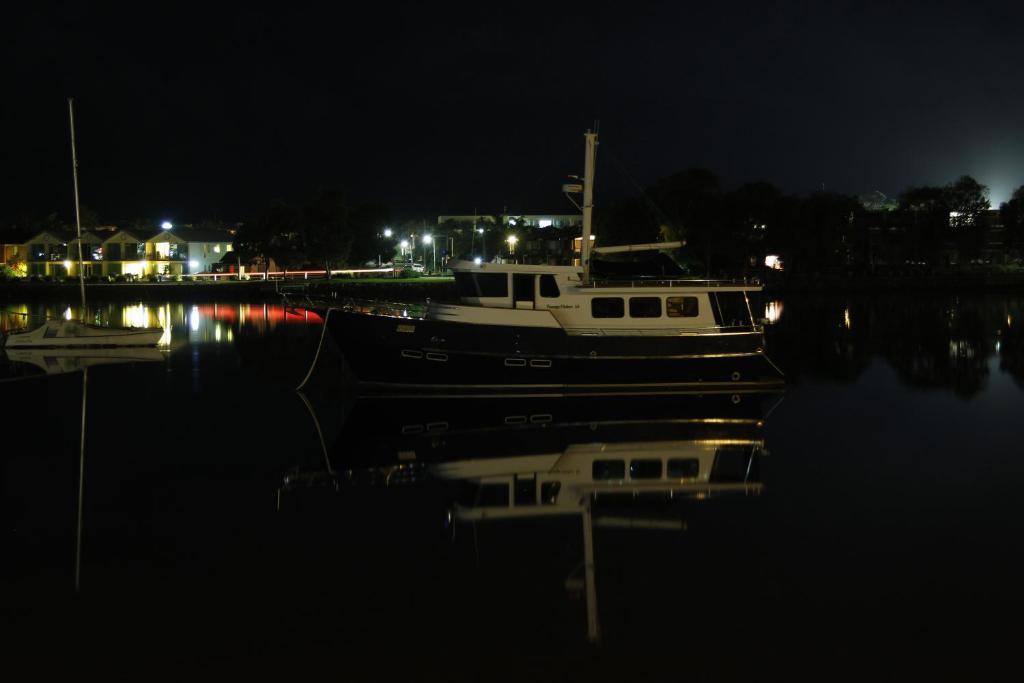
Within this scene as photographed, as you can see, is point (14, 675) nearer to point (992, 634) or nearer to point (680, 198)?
point (992, 634)

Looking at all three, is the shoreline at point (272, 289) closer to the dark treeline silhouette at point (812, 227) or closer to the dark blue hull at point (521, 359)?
the dark treeline silhouette at point (812, 227)

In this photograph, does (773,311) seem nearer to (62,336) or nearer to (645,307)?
(645,307)

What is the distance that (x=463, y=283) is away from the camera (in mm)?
18703

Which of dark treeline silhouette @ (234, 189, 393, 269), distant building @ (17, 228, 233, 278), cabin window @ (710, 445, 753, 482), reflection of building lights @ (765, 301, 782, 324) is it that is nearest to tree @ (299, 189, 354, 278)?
dark treeline silhouette @ (234, 189, 393, 269)

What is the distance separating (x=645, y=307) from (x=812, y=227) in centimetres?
5762

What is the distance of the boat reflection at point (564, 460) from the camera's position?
34.5 ft

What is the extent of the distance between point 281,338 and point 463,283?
48.9 ft

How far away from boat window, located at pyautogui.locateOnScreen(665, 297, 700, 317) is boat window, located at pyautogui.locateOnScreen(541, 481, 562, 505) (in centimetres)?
764

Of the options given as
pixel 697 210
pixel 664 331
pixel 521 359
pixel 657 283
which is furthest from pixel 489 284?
pixel 697 210

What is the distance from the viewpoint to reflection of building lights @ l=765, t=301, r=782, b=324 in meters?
42.8

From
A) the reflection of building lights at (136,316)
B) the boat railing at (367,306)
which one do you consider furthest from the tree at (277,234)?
the boat railing at (367,306)

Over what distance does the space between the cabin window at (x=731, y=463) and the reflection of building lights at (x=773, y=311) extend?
2645 cm

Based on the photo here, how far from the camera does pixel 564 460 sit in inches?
524

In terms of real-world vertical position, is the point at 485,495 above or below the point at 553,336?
below
